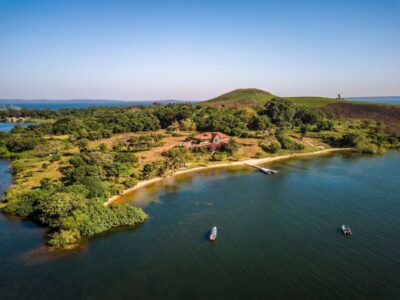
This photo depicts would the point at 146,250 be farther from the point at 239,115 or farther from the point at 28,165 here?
the point at 239,115

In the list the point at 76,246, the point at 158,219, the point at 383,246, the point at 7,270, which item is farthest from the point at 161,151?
the point at 383,246

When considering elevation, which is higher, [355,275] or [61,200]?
[61,200]

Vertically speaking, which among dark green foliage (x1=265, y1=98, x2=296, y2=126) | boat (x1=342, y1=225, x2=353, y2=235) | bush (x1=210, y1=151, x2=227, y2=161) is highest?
dark green foliage (x1=265, y1=98, x2=296, y2=126)

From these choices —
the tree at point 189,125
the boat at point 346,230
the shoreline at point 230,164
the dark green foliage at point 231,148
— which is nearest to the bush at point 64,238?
the shoreline at point 230,164

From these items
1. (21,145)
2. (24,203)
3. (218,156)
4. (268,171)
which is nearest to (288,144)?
(218,156)

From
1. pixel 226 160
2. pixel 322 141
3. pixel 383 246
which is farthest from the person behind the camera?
pixel 322 141

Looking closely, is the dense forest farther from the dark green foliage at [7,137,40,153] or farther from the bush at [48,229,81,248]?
the bush at [48,229,81,248]

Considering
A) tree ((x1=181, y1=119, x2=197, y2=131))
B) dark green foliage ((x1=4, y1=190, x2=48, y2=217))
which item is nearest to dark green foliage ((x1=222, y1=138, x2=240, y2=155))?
tree ((x1=181, y1=119, x2=197, y2=131))

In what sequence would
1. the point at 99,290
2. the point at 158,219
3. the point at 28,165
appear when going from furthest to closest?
the point at 28,165
the point at 158,219
the point at 99,290
